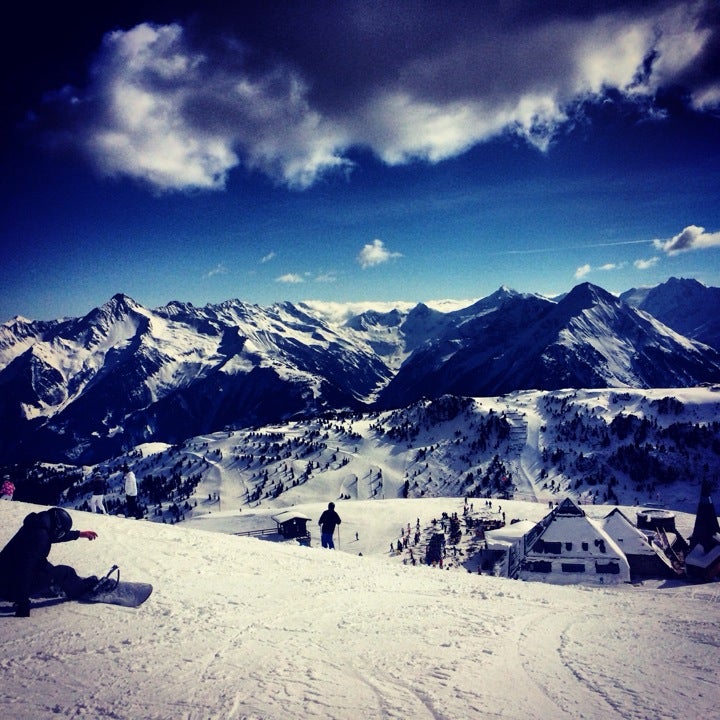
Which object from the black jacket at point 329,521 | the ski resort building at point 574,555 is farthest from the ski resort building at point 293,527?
the black jacket at point 329,521

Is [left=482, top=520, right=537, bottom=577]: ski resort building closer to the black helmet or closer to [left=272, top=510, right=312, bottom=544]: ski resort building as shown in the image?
[left=272, top=510, right=312, bottom=544]: ski resort building

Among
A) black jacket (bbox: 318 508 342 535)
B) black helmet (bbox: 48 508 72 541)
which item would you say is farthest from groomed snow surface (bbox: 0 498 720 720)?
black jacket (bbox: 318 508 342 535)

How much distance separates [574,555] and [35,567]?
38989mm

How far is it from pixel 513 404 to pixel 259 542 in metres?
173

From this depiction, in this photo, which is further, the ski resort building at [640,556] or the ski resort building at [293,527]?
the ski resort building at [293,527]

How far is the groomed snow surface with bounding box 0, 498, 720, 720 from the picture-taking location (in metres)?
6.55

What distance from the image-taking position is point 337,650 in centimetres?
854

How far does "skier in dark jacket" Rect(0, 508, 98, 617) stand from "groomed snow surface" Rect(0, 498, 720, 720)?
1.46 ft

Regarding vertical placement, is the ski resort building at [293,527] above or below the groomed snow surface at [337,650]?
below

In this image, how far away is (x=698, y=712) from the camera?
23.1ft

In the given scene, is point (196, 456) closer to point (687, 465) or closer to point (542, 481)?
point (542, 481)

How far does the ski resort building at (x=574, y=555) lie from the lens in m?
36.5

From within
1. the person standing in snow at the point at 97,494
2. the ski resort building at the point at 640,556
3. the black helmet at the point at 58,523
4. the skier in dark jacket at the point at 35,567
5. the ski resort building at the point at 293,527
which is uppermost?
the black helmet at the point at 58,523

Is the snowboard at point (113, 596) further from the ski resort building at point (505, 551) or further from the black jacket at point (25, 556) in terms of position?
the ski resort building at point (505, 551)
